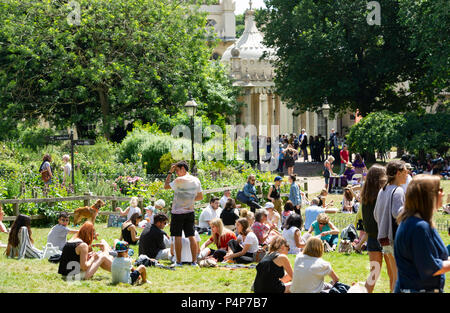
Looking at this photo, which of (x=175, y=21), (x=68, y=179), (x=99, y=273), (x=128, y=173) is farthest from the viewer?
(x=175, y=21)

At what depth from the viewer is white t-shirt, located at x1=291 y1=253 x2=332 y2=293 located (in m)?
8.24

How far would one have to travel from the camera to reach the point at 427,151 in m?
32.7

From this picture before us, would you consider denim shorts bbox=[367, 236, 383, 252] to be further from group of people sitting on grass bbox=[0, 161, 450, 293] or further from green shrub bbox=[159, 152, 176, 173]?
green shrub bbox=[159, 152, 176, 173]

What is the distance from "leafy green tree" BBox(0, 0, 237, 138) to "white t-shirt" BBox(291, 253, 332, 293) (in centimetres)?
2445

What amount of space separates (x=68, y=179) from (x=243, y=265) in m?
10.2

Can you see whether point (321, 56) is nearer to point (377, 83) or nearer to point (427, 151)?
point (377, 83)

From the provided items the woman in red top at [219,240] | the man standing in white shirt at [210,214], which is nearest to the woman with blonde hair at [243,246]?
the woman in red top at [219,240]

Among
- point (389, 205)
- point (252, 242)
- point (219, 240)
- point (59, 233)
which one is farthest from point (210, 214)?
point (389, 205)

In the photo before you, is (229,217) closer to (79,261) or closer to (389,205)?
(79,261)

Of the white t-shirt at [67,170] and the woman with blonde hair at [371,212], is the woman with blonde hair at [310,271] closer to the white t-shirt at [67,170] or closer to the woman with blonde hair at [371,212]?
the woman with blonde hair at [371,212]

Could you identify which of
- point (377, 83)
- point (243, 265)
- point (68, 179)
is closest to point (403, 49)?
point (377, 83)

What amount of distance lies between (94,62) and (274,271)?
24.0 meters

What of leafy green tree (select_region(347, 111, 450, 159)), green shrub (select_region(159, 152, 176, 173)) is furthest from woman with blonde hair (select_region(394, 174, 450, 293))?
leafy green tree (select_region(347, 111, 450, 159))
